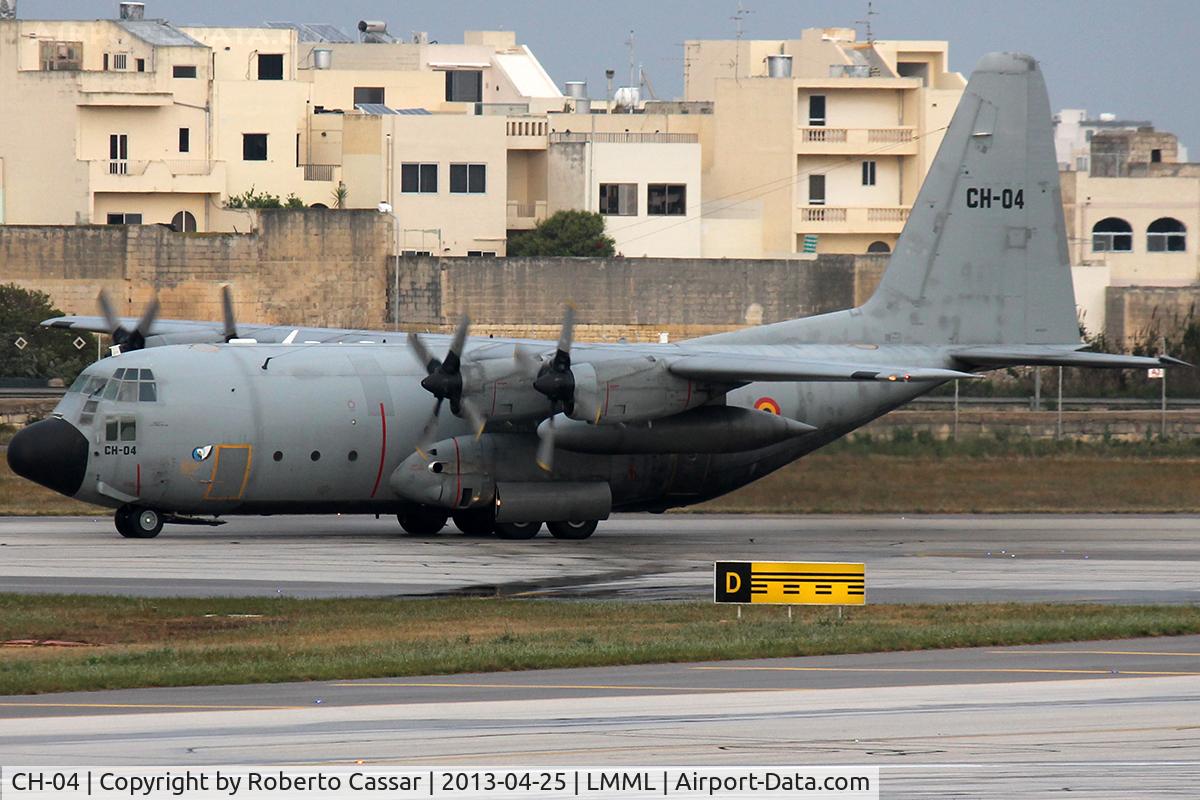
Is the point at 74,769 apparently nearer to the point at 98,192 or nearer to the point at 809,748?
the point at 809,748

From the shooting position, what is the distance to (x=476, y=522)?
34469 millimetres

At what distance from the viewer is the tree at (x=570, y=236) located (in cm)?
9162

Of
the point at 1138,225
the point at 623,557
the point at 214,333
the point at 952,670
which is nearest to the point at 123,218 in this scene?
the point at 1138,225

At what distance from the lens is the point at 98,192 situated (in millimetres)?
89250

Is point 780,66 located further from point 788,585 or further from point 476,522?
point 788,585

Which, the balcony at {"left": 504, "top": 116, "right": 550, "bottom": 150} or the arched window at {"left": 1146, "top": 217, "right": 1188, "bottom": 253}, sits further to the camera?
the arched window at {"left": 1146, "top": 217, "right": 1188, "bottom": 253}

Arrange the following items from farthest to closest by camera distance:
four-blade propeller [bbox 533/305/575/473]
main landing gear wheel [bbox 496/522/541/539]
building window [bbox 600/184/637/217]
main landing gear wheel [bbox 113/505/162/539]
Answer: building window [bbox 600/184/637/217] < main landing gear wheel [bbox 496/522/541/539] < main landing gear wheel [bbox 113/505/162/539] < four-blade propeller [bbox 533/305/575/473]

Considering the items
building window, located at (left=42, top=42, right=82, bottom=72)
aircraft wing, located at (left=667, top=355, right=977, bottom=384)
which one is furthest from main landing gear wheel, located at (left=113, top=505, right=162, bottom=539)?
building window, located at (left=42, top=42, right=82, bottom=72)

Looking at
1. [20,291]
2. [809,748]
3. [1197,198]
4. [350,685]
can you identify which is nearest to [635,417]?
[350,685]

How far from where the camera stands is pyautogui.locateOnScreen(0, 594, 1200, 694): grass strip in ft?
61.3

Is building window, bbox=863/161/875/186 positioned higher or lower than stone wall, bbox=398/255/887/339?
higher

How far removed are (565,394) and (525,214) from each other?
65.0 metres

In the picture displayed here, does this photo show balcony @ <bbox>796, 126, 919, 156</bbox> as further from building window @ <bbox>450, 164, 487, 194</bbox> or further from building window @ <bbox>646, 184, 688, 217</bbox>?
building window @ <bbox>450, 164, 487, 194</bbox>

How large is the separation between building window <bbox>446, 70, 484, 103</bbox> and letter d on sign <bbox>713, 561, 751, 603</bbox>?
102370 mm
